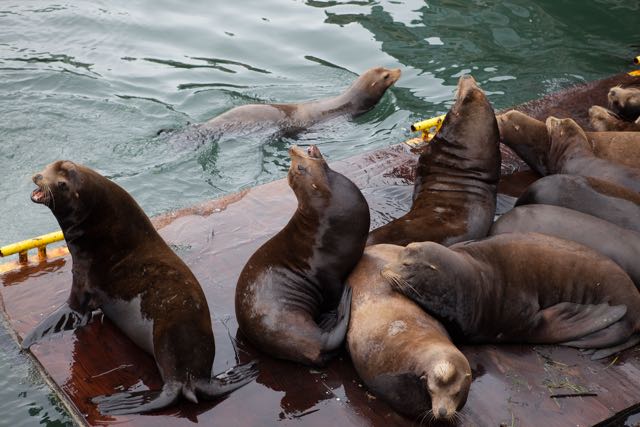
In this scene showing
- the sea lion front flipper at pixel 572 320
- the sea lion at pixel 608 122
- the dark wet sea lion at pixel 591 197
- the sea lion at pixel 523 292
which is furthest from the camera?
the sea lion at pixel 608 122

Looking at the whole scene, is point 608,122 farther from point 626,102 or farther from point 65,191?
point 65,191

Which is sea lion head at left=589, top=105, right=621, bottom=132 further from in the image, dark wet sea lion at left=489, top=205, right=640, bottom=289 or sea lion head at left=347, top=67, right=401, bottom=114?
sea lion head at left=347, top=67, right=401, bottom=114

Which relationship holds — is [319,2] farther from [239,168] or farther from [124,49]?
[239,168]

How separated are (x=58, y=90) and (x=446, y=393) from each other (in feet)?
22.2

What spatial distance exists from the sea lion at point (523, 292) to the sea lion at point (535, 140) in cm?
183

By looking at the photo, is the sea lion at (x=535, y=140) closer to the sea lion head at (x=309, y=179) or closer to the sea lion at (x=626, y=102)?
the sea lion at (x=626, y=102)

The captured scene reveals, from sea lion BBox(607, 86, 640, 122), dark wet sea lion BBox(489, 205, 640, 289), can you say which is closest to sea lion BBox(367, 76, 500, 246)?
dark wet sea lion BBox(489, 205, 640, 289)

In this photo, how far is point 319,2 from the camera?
486 inches

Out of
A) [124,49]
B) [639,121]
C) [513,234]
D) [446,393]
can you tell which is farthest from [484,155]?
[124,49]

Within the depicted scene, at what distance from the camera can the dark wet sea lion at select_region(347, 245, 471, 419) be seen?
3.98m

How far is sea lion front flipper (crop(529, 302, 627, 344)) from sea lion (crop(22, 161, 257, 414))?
1.60 metres

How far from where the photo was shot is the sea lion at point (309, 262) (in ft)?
15.6

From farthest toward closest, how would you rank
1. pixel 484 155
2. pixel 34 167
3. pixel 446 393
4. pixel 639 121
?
1. pixel 34 167
2. pixel 639 121
3. pixel 484 155
4. pixel 446 393

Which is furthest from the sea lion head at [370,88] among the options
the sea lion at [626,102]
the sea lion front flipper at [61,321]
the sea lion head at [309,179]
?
the sea lion front flipper at [61,321]
